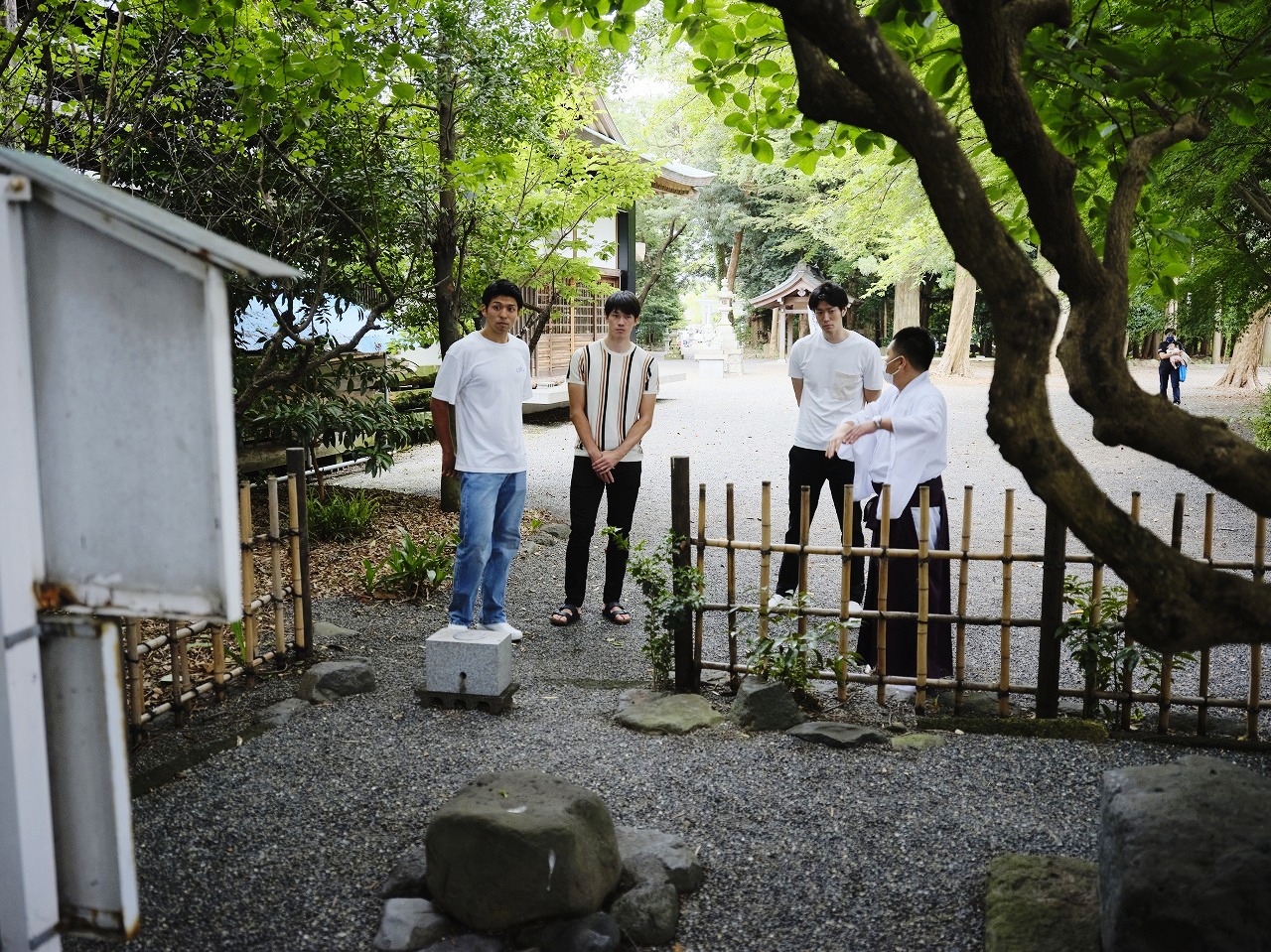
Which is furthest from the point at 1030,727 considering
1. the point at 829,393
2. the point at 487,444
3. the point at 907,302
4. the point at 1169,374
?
the point at 907,302

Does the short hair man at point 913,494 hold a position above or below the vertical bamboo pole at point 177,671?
above

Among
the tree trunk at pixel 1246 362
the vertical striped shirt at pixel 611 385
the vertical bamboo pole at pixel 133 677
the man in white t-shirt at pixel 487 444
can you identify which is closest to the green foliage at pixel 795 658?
the man in white t-shirt at pixel 487 444

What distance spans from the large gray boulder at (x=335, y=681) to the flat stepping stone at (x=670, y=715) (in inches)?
47.8

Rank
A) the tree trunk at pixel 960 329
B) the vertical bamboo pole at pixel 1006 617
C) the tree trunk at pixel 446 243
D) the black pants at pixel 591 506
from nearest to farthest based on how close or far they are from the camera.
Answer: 1. the vertical bamboo pole at pixel 1006 617
2. the black pants at pixel 591 506
3. the tree trunk at pixel 446 243
4. the tree trunk at pixel 960 329

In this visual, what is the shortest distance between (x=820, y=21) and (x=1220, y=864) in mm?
2151

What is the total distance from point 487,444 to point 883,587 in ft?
6.71

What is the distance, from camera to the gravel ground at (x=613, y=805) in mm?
2865

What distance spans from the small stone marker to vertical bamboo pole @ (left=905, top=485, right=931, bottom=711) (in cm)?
183

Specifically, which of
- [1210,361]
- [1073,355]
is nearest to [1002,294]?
[1073,355]

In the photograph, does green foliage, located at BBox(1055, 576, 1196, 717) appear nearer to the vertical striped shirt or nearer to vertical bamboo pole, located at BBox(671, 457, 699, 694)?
vertical bamboo pole, located at BBox(671, 457, 699, 694)

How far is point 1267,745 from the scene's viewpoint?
159 inches

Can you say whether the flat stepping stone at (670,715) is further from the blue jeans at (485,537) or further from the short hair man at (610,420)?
the short hair man at (610,420)

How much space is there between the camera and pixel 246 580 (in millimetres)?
4648

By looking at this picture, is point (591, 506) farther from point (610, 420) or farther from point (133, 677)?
point (133, 677)
